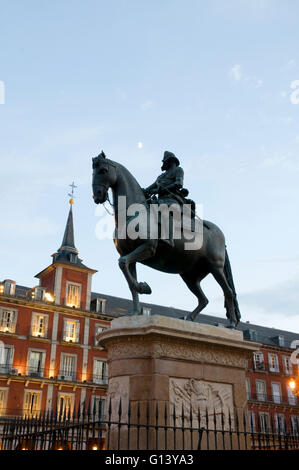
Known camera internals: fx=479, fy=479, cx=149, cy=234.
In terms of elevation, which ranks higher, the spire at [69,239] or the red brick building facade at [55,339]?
the spire at [69,239]

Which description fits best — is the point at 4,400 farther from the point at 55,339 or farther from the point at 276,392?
the point at 276,392

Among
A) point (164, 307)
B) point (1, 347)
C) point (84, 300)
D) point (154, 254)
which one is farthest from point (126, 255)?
point (164, 307)

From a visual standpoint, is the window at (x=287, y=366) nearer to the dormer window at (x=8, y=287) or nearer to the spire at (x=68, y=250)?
the spire at (x=68, y=250)

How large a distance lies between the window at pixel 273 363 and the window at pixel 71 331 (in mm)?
23893

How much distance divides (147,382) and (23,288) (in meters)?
39.6

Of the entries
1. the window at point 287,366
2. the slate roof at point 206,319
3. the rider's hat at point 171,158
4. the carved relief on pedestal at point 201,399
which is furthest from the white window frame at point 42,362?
the carved relief on pedestal at point 201,399

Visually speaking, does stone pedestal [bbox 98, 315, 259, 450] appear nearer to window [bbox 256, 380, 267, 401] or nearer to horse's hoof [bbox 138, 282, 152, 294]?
horse's hoof [bbox 138, 282, 152, 294]

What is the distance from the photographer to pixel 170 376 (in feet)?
23.5

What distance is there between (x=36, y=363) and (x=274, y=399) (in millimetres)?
27430

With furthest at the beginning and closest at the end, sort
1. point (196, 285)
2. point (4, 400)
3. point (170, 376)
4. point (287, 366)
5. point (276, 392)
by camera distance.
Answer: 1. point (287, 366)
2. point (276, 392)
3. point (4, 400)
4. point (196, 285)
5. point (170, 376)

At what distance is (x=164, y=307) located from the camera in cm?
5491

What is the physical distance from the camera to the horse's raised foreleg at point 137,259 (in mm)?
7785

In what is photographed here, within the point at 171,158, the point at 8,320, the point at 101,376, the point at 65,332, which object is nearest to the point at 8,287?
the point at 8,320
